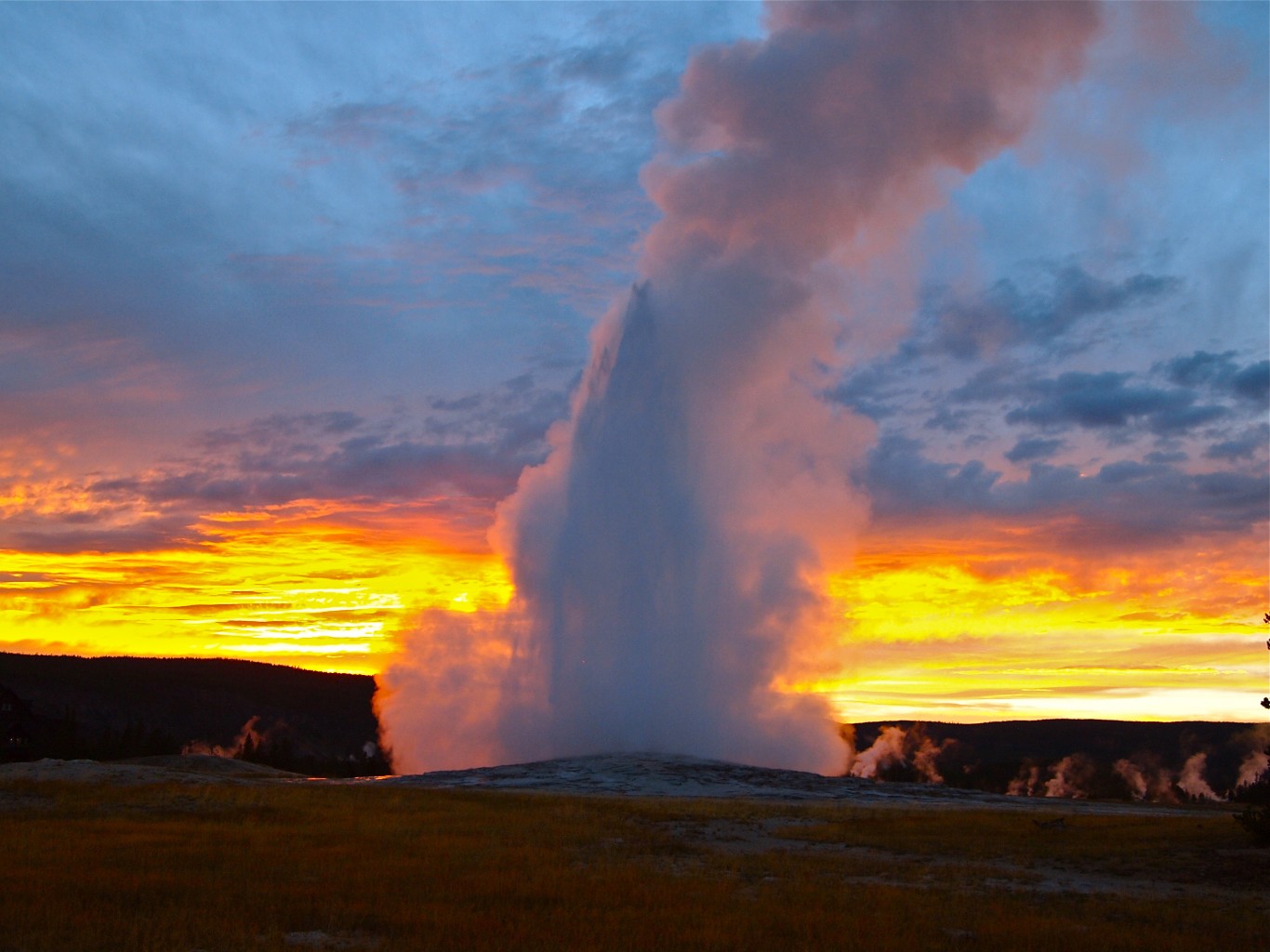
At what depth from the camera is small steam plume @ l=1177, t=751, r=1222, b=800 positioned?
135500 millimetres

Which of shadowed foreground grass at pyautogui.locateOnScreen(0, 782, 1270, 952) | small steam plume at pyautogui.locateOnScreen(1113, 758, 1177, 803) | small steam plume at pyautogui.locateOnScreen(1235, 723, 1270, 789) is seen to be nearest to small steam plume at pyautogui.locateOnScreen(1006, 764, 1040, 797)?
small steam plume at pyautogui.locateOnScreen(1113, 758, 1177, 803)

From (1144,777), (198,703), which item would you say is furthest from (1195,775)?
(198,703)

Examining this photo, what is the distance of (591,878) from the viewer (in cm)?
2097

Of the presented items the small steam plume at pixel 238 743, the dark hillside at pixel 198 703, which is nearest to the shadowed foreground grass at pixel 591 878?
the dark hillside at pixel 198 703

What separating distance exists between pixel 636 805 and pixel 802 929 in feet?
67.4

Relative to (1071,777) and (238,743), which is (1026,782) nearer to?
(1071,777)

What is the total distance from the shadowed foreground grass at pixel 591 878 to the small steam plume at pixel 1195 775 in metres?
117

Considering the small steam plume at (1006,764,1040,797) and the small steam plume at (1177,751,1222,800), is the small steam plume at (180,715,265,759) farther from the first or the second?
the small steam plume at (1177,751,1222,800)

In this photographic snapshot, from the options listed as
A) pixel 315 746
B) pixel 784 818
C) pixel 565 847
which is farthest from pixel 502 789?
pixel 315 746

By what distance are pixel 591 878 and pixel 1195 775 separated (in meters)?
150

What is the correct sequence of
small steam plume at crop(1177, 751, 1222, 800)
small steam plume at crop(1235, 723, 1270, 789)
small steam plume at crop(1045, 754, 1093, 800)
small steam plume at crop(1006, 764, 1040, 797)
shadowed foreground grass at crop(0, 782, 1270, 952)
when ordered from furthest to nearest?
small steam plume at crop(1235, 723, 1270, 789) → small steam plume at crop(1177, 751, 1222, 800) → small steam plume at crop(1045, 754, 1093, 800) → small steam plume at crop(1006, 764, 1040, 797) → shadowed foreground grass at crop(0, 782, 1270, 952)

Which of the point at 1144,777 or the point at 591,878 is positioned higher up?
the point at 591,878

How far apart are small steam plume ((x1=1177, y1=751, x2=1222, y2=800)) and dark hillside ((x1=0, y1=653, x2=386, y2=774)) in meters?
99.7

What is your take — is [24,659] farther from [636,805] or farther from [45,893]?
[45,893]
